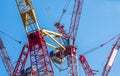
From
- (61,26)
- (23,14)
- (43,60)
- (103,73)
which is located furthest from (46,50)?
(61,26)

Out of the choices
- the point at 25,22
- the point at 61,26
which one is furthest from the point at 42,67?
the point at 61,26

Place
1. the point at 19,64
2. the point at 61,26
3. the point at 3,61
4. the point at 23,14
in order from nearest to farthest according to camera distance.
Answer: the point at 23,14
the point at 19,64
the point at 3,61
the point at 61,26

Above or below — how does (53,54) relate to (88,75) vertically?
above

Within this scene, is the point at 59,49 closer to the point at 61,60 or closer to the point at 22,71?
the point at 61,60

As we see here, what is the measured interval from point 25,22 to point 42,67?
9.62 m

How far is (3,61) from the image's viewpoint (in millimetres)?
111375

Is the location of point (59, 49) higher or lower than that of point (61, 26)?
lower

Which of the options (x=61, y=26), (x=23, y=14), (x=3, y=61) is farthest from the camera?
(x=61, y=26)

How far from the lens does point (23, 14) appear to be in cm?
8938

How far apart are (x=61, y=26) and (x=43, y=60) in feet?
102

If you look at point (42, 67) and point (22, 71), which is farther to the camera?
point (22, 71)

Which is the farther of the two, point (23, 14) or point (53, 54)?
point (53, 54)

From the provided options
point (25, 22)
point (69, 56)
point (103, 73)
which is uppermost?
point (25, 22)

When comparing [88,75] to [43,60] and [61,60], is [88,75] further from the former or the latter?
[43,60]
